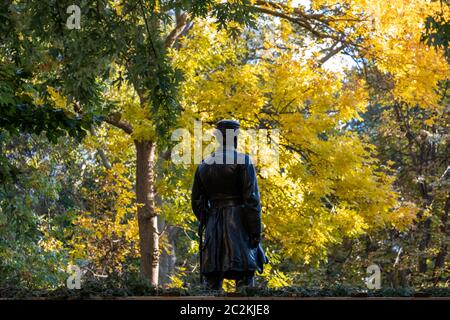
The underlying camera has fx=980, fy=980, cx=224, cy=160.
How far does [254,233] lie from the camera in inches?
415

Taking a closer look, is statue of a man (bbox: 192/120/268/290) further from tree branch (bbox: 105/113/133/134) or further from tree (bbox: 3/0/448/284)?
tree branch (bbox: 105/113/133/134)

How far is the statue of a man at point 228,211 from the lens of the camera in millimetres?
10367

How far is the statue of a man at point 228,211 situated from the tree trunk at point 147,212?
763 cm

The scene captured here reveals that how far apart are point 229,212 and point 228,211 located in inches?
0.7

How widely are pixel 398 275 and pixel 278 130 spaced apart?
312 inches

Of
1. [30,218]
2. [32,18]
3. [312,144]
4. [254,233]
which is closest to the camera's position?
[254,233]

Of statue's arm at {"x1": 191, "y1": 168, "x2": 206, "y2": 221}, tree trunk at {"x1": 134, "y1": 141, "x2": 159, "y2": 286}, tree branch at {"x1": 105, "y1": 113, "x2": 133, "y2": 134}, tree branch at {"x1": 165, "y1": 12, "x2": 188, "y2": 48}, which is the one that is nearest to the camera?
statue's arm at {"x1": 191, "y1": 168, "x2": 206, "y2": 221}

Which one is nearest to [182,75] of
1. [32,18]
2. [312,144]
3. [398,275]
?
[32,18]

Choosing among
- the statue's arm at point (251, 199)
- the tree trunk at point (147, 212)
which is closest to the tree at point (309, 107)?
the tree trunk at point (147, 212)

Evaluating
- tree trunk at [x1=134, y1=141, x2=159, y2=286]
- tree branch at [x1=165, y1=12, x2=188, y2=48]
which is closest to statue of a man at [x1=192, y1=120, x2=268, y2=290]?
tree trunk at [x1=134, y1=141, x2=159, y2=286]

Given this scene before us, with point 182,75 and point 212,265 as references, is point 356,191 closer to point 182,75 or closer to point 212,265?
point 182,75

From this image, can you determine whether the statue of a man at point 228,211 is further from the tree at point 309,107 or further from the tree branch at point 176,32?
the tree branch at point 176,32

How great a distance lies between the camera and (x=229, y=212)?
10.6 meters

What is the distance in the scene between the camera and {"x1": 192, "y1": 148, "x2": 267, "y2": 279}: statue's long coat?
34.0 ft
